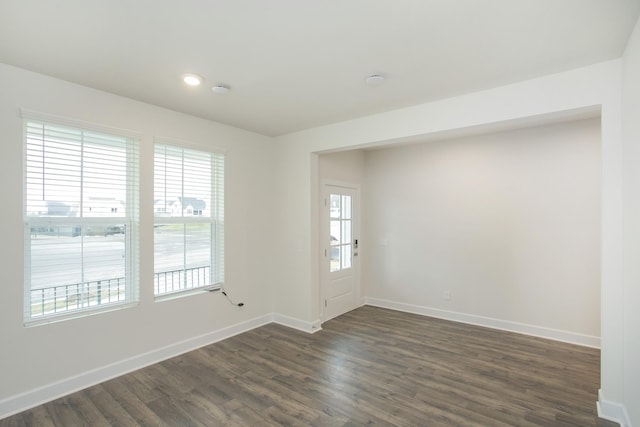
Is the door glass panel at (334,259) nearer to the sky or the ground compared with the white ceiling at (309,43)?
nearer to the ground

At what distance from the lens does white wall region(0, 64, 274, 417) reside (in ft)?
8.11

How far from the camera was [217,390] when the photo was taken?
2.79m

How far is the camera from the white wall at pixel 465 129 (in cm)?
232

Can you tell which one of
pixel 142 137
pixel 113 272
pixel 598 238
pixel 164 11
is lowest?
pixel 113 272

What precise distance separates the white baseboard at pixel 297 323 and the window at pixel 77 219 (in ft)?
6.53

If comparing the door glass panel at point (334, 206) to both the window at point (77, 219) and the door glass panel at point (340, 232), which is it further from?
the window at point (77, 219)

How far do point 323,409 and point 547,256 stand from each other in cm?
326

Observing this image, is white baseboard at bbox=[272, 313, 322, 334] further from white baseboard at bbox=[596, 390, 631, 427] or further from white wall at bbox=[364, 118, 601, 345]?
white baseboard at bbox=[596, 390, 631, 427]

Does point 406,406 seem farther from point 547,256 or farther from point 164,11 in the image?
point 164,11

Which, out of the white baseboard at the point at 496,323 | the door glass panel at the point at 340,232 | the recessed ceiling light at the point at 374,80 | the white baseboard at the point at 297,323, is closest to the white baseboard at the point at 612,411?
the white baseboard at the point at 496,323

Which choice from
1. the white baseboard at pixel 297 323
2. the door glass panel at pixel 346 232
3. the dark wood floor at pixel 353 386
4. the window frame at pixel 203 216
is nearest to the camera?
the dark wood floor at pixel 353 386

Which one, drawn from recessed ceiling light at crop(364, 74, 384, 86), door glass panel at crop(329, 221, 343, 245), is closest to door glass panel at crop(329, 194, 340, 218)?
door glass panel at crop(329, 221, 343, 245)

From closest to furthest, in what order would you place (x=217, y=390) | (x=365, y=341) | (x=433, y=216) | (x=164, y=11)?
1. (x=164, y=11)
2. (x=217, y=390)
3. (x=365, y=341)
4. (x=433, y=216)

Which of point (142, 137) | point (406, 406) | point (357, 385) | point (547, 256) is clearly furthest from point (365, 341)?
point (142, 137)
